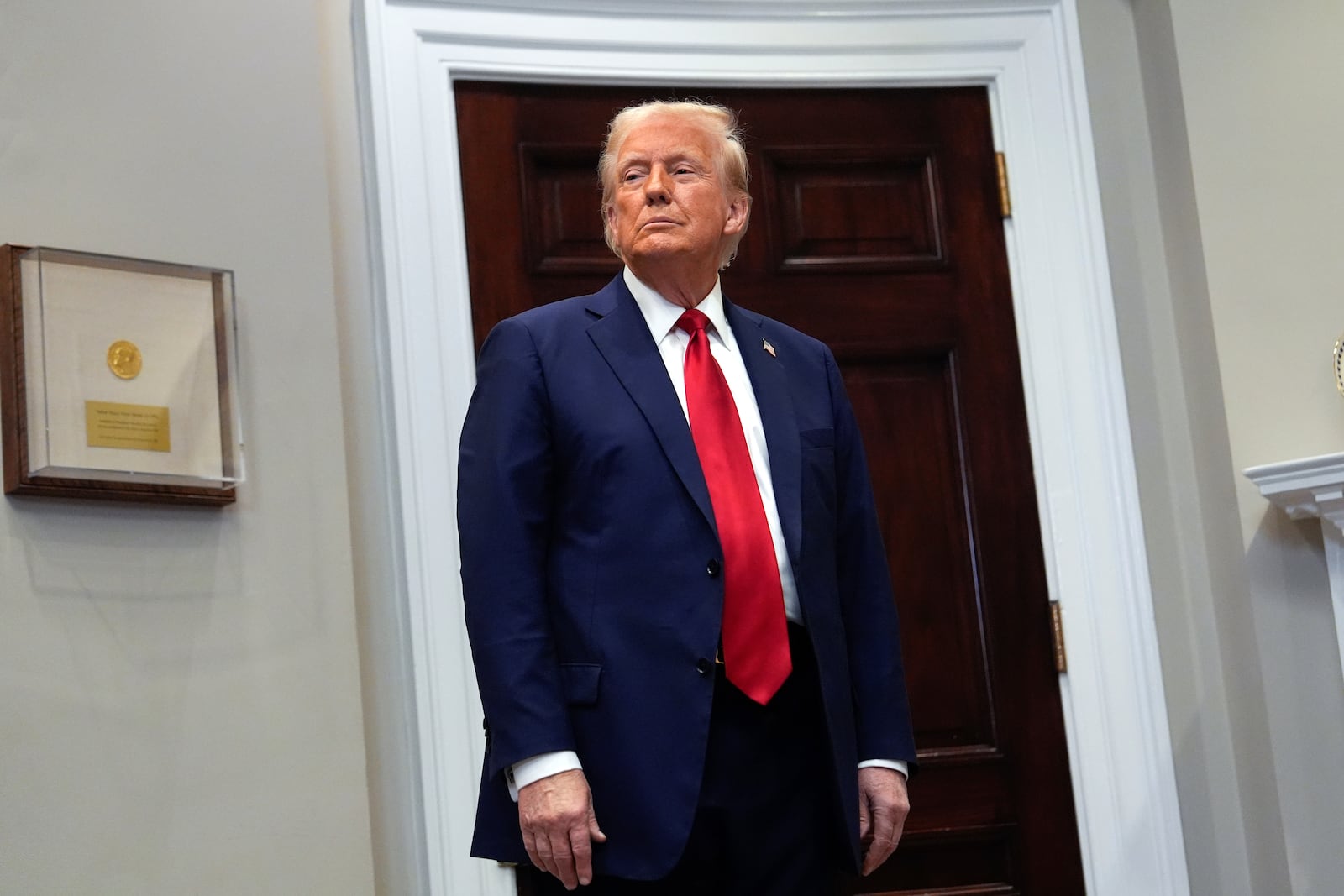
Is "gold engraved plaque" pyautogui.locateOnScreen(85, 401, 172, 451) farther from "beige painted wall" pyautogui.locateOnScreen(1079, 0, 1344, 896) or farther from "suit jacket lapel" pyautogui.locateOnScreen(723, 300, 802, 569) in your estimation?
"beige painted wall" pyautogui.locateOnScreen(1079, 0, 1344, 896)

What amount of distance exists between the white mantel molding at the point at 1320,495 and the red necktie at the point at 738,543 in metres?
1.26

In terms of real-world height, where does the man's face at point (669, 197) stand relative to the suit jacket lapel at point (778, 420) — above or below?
above

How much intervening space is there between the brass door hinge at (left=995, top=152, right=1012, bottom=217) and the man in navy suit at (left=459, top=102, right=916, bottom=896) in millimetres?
1248

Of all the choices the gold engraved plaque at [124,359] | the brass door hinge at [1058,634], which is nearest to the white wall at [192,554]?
the gold engraved plaque at [124,359]

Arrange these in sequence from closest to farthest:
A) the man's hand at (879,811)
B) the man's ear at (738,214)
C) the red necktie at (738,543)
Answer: the red necktie at (738,543) < the man's hand at (879,811) < the man's ear at (738,214)

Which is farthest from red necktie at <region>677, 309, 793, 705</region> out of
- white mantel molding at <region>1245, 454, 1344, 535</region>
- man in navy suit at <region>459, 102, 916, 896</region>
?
white mantel molding at <region>1245, 454, 1344, 535</region>

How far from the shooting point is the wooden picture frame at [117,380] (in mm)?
2207

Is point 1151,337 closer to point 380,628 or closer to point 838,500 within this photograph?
point 838,500

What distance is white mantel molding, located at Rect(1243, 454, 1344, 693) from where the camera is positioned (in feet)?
8.82

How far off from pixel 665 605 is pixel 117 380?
99cm

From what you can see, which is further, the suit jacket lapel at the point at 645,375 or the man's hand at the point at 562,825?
the suit jacket lapel at the point at 645,375

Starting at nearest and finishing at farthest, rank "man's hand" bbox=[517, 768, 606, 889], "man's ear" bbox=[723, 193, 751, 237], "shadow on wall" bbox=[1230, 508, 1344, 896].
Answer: "man's hand" bbox=[517, 768, 606, 889]
"man's ear" bbox=[723, 193, 751, 237]
"shadow on wall" bbox=[1230, 508, 1344, 896]

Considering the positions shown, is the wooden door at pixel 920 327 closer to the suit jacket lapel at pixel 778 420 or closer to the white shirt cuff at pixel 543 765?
the suit jacket lapel at pixel 778 420

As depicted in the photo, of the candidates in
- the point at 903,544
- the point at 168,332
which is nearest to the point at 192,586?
the point at 168,332
